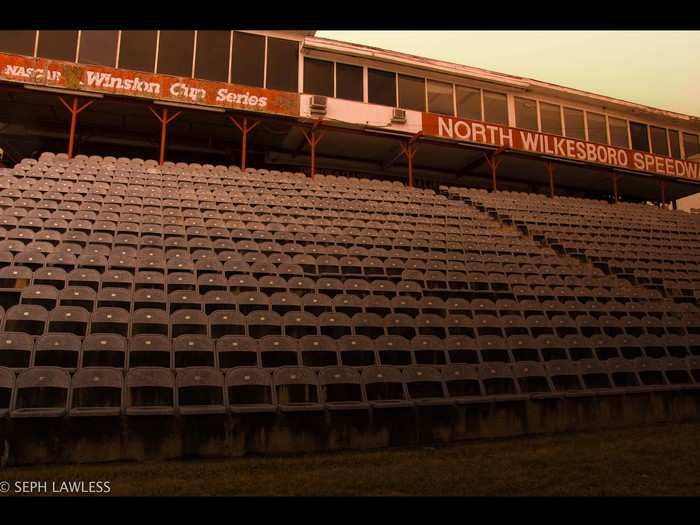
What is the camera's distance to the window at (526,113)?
2017 centimetres

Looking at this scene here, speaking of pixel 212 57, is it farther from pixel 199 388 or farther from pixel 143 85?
pixel 199 388

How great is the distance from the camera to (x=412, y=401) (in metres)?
4.88

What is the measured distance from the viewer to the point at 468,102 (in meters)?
19.3

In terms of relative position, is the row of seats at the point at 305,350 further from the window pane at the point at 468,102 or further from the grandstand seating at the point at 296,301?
the window pane at the point at 468,102

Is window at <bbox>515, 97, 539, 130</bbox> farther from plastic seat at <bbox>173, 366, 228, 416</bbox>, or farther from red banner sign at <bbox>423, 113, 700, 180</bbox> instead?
plastic seat at <bbox>173, 366, 228, 416</bbox>

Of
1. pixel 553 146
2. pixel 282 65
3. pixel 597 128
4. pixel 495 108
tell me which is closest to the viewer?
pixel 282 65

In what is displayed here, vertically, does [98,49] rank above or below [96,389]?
above

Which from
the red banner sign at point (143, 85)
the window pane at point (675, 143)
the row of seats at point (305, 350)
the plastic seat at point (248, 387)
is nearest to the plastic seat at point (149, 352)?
the row of seats at point (305, 350)

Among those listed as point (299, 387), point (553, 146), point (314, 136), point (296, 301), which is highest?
point (553, 146)

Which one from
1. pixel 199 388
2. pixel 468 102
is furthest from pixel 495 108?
pixel 199 388

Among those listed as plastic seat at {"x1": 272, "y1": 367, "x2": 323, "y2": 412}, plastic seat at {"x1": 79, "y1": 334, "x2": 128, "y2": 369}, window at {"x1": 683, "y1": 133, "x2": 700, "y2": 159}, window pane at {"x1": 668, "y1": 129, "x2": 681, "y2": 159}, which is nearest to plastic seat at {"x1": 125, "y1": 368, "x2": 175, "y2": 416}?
plastic seat at {"x1": 79, "y1": 334, "x2": 128, "y2": 369}

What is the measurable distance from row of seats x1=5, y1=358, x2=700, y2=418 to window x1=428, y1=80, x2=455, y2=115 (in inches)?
550

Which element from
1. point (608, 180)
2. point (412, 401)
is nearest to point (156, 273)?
point (412, 401)

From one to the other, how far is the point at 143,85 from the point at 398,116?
309 inches
